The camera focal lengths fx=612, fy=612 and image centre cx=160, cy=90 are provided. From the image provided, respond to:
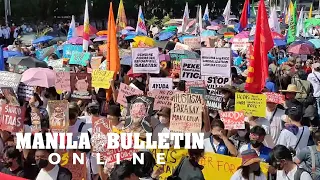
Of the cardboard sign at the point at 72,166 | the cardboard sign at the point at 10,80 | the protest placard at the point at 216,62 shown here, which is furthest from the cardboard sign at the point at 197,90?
the cardboard sign at the point at 72,166

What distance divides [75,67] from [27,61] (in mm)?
1266

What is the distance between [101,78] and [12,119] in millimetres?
2649

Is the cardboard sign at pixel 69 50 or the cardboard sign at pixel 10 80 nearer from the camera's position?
the cardboard sign at pixel 10 80

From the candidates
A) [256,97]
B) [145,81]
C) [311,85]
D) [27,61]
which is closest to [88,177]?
[256,97]

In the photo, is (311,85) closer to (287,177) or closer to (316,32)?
(287,177)

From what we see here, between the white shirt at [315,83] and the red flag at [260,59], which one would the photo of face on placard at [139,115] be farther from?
the white shirt at [315,83]

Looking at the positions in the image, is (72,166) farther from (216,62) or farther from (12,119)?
(216,62)

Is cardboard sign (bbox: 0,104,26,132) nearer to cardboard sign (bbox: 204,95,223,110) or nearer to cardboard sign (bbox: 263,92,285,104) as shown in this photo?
cardboard sign (bbox: 204,95,223,110)

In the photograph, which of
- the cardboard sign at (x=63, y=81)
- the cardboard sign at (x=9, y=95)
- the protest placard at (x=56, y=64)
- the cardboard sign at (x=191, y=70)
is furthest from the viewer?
the protest placard at (x=56, y=64)

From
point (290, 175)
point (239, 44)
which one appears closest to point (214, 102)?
point (290, 175)

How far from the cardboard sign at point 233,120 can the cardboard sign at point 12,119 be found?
233 cm

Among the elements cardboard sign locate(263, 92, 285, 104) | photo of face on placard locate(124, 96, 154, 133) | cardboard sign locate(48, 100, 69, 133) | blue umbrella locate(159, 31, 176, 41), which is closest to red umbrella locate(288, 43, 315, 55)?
blue umbrella locate(159, 31, 176, 41)

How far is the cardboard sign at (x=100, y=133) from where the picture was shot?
611 cm

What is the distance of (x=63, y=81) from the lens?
9531 mm
